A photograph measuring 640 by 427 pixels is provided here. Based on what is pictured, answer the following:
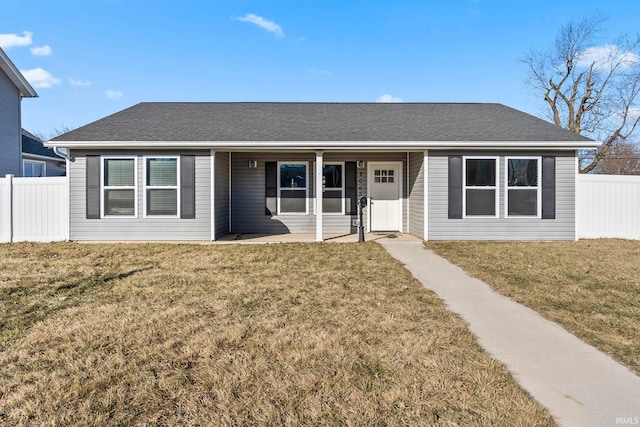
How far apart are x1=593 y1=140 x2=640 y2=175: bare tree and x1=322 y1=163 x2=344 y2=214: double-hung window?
68.7ft

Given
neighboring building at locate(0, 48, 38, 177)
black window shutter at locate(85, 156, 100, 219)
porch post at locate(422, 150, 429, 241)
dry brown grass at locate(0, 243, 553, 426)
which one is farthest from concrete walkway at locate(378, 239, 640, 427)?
neighboring building at locate(0, 48, 38, 177)

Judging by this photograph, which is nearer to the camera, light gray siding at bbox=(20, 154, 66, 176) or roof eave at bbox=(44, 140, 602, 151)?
roof eave at bbox=(44, 140, 602, 151)

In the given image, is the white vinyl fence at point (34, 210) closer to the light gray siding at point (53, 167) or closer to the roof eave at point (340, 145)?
the roof eave at point (340, 145)

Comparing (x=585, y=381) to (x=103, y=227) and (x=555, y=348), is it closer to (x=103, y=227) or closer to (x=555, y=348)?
(x=555, y=348)

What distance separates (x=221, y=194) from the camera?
10266 millimetres

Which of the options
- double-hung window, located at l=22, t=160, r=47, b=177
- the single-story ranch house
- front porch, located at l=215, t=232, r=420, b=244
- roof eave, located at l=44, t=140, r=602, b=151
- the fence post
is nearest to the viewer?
roof eave, located at l=44, t=140, r=602, b=151

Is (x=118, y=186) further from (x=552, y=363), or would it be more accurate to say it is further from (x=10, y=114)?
(x=552, y=363)

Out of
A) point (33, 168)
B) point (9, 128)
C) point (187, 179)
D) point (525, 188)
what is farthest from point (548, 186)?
point (33, 168)

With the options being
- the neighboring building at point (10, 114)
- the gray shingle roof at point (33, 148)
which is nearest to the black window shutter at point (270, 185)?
the neighboring building at point (10, 114)

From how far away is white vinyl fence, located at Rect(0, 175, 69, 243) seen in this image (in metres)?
9.23

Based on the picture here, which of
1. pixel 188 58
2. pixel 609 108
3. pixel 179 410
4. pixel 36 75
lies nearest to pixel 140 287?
pixel 179 410

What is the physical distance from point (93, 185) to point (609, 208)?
13.2 meters

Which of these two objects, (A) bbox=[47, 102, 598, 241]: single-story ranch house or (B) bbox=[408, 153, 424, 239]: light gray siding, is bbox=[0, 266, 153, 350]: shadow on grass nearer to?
(A) bbox=[47, 102, 598, 241]: single-story ranch house

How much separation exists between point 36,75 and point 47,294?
3890cm
